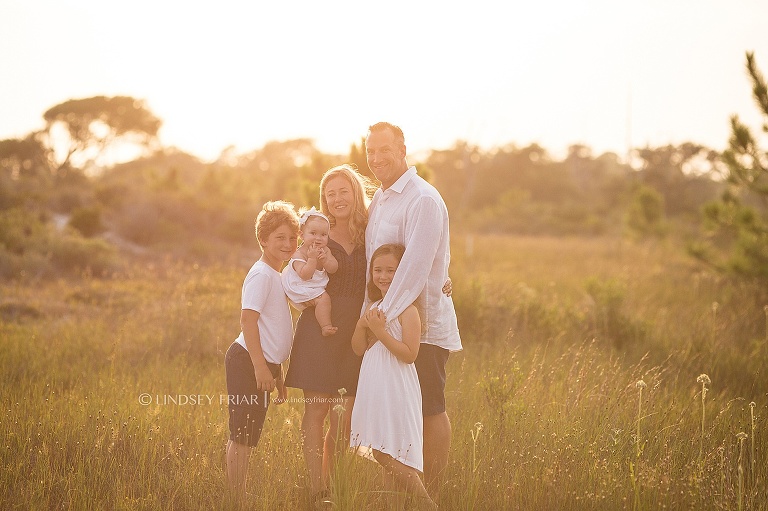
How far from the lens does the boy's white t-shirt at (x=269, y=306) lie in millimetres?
3941

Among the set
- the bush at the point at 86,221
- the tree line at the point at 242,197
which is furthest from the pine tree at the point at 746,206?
the bush at the point at 86,221

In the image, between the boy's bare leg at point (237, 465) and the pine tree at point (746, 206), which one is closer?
the boy's bare leg at point (237, 465)

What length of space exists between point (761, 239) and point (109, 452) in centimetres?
934

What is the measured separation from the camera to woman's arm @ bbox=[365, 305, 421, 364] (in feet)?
12.1

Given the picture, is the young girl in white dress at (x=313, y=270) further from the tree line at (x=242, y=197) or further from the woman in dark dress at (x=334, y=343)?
the tree line at (x=242, y=197)

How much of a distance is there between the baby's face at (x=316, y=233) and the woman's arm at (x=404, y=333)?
1.57 ft

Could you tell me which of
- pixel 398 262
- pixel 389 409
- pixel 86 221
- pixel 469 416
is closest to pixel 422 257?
pixel 398 262

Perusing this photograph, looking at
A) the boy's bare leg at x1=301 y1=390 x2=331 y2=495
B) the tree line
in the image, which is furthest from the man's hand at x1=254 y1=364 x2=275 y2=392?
the tree line

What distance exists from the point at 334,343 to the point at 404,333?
460 millimetres

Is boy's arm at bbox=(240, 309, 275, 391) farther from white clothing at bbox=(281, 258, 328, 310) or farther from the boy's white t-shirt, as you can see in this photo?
white clothing at bbox=(281, 258, 328, 310)

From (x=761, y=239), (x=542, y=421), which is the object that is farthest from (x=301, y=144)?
(x=542, y=421)

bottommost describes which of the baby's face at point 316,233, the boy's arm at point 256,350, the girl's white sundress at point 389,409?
the girl's white sundress at point 389,409

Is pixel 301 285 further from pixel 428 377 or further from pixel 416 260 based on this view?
pixel 428 377

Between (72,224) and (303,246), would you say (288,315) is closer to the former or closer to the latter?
(303,246)
